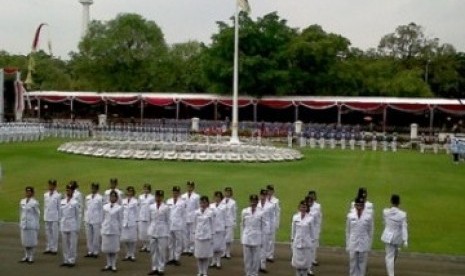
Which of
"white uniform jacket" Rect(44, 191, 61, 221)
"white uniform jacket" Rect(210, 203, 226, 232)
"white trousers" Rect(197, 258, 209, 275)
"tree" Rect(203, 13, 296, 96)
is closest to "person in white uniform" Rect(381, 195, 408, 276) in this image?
"white uniform jacket" Rect(210, 203, 226, 232)

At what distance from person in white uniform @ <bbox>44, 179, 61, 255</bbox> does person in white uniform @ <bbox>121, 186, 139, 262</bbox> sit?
137 cm

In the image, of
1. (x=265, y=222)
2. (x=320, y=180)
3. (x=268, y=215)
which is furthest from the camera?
(x=320, y=180)

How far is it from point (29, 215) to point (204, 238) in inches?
139

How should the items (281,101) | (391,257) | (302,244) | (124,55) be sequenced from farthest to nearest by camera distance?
(124,55), (281,101), (391,257), (302,244)

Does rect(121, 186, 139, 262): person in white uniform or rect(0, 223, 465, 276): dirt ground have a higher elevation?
rect(121, 186, 139, 262): person in white uniform

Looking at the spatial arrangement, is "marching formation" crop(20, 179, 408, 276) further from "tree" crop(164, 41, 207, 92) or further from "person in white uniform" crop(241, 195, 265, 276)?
"tree" crop(164, 41, 207, 92)

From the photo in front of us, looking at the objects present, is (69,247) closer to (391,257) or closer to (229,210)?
(229,210)

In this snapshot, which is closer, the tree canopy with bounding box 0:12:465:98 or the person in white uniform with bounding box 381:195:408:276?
the person in white uniform with bounding box 381:195:408:276

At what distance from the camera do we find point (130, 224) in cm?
1357

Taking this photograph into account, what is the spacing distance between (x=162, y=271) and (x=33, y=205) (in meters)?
3.03

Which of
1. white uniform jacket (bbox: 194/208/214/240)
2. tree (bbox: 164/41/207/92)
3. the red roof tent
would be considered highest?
tree (bbox: 164/41/207/92)

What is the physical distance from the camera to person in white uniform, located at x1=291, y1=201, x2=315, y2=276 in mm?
11533

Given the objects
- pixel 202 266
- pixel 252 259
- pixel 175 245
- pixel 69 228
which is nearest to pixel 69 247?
pixel 69 228

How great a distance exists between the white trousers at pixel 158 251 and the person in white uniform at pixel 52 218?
2343 millimetres
